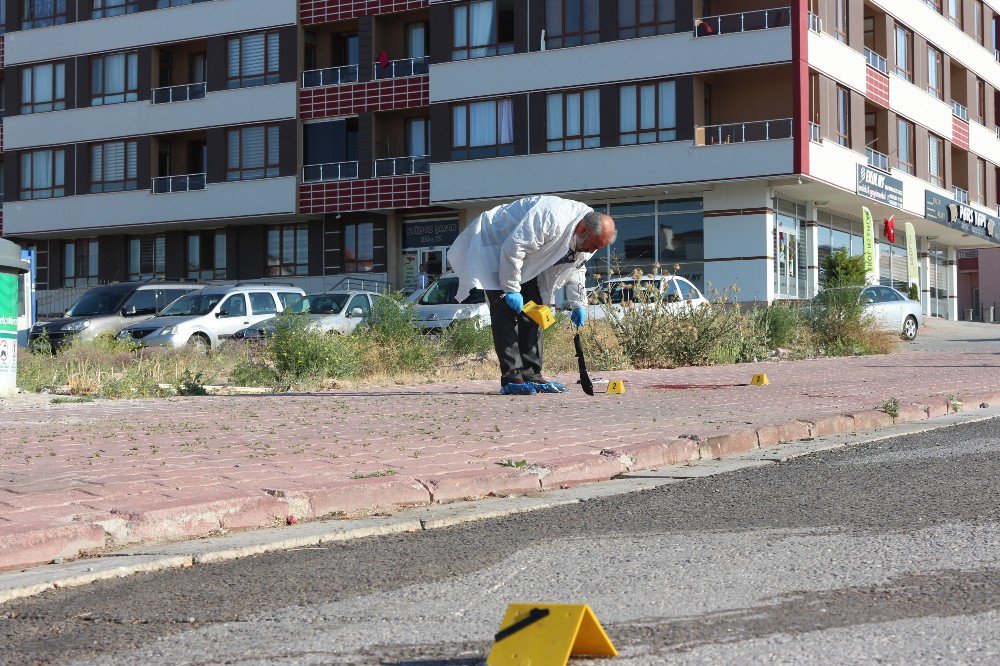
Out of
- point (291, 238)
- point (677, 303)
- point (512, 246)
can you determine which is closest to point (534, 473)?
point (512, 246)

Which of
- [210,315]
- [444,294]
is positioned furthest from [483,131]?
[444,294]

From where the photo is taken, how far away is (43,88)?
151 feet

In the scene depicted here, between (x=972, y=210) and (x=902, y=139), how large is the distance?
6.66m

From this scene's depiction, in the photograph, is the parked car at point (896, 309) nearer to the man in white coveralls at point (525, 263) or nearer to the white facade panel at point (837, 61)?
the white facade panel at point (837, 61)

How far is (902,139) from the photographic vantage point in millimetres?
41969

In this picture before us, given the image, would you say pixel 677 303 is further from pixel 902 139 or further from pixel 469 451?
pixel 902 139

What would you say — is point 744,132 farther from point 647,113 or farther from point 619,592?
point 619,592

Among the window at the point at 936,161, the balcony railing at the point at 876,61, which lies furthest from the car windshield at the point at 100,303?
the window at the point at 936,161

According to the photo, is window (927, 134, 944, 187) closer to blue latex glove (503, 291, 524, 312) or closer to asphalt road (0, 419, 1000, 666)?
blue latex glove (503, 291, 524, 312)

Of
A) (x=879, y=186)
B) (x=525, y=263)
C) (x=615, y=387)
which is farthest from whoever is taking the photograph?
(x=879, y=186)

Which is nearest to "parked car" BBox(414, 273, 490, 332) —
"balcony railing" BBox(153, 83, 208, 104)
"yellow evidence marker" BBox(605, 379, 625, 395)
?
"yellow evidence marker" BBox(605, 379, 625, 395)

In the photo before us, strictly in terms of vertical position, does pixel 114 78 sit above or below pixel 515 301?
above

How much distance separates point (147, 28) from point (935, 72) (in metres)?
27.6

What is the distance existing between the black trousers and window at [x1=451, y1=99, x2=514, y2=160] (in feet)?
85.6
